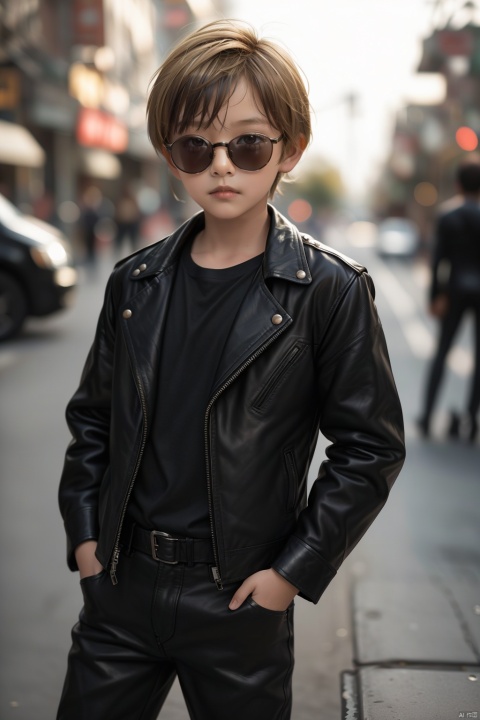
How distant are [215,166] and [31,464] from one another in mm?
4159

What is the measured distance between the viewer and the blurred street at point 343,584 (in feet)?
9.91

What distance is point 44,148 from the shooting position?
87.2 ft

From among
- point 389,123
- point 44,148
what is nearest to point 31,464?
point 44,148

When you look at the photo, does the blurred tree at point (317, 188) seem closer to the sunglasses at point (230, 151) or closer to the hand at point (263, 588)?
the sunglasses at point (230, 151)

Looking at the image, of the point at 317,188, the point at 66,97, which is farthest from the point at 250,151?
the point at 317,188

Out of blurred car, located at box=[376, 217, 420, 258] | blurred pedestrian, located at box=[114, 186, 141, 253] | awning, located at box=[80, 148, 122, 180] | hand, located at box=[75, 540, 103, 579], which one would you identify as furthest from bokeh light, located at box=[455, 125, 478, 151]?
blurred car, located at box=[376, 217, 420, 258]

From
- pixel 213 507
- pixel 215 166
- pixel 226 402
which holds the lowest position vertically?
pixel 213 507

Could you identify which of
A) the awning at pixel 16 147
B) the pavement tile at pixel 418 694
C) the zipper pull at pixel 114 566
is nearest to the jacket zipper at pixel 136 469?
the zipper pull at pixel 114 566

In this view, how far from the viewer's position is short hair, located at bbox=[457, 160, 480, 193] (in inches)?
230

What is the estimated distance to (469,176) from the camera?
5.86 m

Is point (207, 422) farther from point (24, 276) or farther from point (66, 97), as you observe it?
point (66, 97)

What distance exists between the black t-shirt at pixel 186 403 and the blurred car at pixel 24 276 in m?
8.24

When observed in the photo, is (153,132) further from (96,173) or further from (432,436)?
(96,173)

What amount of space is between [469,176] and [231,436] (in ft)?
15.3
